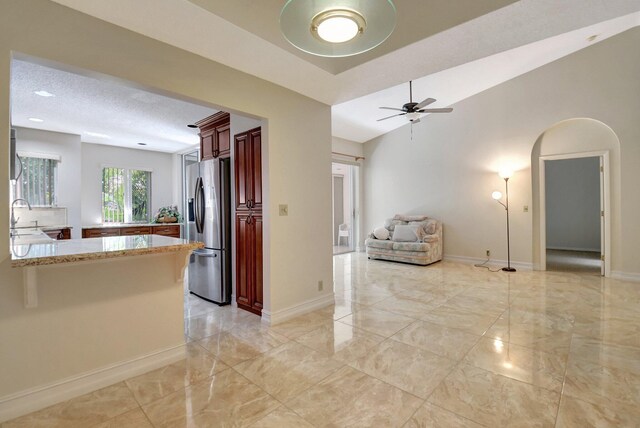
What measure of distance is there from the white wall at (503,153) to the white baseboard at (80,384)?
19.4 feet

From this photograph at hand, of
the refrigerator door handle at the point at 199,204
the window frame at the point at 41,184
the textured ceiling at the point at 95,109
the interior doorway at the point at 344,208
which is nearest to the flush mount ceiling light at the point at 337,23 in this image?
the textured ceiling at the point at 95,109

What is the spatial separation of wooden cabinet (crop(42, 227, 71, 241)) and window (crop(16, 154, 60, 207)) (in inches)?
22.6

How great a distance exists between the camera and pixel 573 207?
24.5 feet

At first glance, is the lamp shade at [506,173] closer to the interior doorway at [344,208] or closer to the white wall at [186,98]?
the interior doorway at [344,208]

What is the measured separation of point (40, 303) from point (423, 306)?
3523 mm

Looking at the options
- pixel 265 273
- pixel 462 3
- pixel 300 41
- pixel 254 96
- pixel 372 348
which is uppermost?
pixel 462 3

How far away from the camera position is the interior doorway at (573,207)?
718cm

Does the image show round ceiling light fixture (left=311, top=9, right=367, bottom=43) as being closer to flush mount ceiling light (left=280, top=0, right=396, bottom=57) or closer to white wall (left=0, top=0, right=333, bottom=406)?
flush mount ceiling light (left=280, top=0, right=396, bottom=57)

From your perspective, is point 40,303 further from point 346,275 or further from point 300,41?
point 346,275

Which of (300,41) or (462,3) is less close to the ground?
(462,3)

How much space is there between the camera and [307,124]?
10.9 feet

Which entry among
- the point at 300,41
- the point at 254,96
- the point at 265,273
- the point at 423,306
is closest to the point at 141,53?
the point at 254,96

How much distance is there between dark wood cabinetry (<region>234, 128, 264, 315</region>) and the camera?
3.23 meters

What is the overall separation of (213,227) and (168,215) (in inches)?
144
